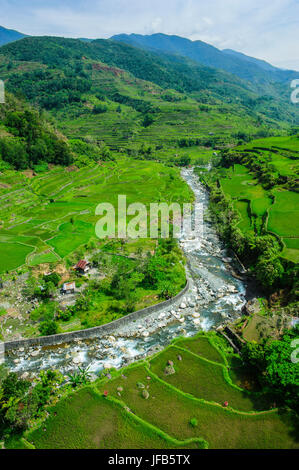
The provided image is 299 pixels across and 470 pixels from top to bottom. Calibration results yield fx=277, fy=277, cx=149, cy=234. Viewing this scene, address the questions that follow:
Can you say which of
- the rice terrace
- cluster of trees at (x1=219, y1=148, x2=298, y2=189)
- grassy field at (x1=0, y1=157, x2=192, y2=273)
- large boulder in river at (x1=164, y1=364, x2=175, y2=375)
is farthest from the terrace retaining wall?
cluster of trees at (x1=219, y1=148, x2=298, y2=189)

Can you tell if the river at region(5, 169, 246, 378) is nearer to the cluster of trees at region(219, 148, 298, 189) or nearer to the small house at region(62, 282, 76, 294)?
the small house at region(62, 282, 76, 294)

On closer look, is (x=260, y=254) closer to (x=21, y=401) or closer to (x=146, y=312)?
(x=146, y=312)

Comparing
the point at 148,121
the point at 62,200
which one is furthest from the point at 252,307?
the point at 148,121

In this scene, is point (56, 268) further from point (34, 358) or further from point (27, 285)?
point (34, 358)

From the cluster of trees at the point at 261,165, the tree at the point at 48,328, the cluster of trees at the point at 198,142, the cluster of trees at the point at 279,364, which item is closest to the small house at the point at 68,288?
the tree at the point at 48,328

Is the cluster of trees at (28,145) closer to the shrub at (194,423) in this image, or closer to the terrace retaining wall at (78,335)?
the terrace retaining wall at (78,335)

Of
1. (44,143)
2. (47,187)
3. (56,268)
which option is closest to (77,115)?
(44,143)
